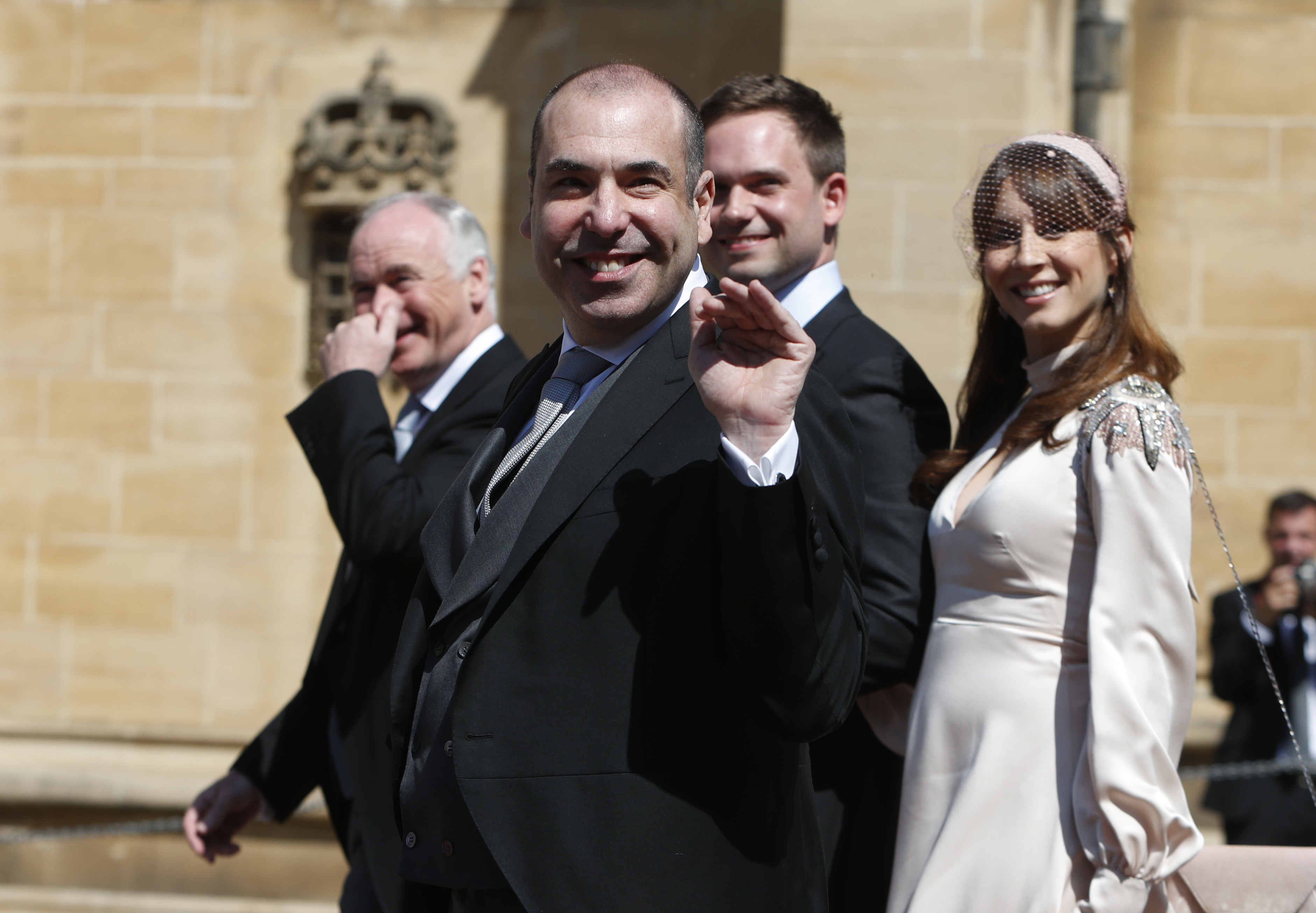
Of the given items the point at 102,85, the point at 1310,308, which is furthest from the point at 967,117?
the point at 102,85

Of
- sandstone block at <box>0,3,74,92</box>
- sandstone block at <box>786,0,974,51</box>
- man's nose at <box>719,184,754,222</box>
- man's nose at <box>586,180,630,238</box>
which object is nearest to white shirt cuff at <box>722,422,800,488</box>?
man's nose at <box>586,180,630,238</box>

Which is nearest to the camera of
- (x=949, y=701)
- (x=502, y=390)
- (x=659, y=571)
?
(x=659, y=571)

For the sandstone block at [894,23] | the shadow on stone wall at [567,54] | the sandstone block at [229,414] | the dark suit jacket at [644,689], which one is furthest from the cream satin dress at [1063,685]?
the sandstone block at [229,414]

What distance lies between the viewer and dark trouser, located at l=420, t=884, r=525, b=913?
1688mm

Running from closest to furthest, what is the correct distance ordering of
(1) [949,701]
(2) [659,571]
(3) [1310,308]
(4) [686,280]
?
(2) [659,571] → (4) [686,280] → (1) [949,701] → (3) [1310,308]

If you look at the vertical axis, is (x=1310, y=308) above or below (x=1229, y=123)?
below

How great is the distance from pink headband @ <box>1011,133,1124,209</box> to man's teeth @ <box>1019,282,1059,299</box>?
0.59 ft

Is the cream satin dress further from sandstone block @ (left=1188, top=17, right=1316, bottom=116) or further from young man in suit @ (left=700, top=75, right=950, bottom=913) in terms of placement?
sandstone block @ (left=1188, top=17, right=1316, bottom=116)

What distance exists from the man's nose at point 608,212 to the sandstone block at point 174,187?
4.15 metres

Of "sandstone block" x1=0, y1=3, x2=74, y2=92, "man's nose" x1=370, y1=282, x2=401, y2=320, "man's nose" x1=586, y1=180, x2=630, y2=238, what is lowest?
"man's nose" x1=370, y1=282, x2=401, y2=320

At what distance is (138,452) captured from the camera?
18.1 ft

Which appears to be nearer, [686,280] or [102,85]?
[686,280]

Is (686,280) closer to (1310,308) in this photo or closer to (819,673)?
(819,673)

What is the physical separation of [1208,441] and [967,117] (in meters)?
1.61
